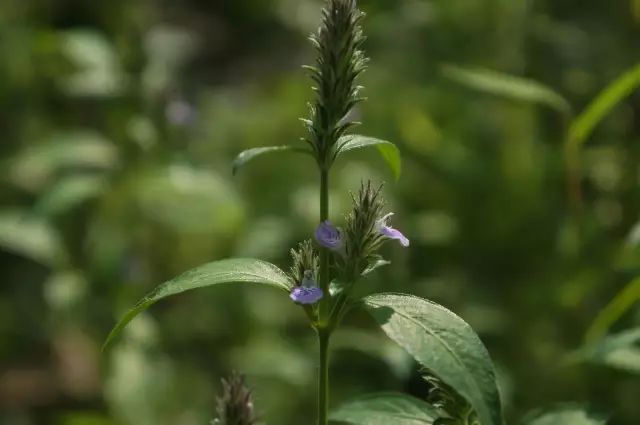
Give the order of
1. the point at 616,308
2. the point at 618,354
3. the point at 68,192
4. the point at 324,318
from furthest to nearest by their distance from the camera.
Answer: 1. the point at 68,192
2. the point at 616,308
3. the point at 618,354
4. the point at 324,318

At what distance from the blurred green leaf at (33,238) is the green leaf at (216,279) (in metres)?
1.75

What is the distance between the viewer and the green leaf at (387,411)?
1117 mm

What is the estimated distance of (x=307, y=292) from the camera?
978 millimetres

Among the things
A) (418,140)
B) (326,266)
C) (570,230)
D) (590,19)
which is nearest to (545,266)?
(570,230)

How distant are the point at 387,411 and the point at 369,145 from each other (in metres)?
0.33

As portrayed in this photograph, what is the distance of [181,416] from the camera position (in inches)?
101

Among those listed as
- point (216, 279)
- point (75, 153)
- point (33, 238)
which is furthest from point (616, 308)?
point (33, 238)

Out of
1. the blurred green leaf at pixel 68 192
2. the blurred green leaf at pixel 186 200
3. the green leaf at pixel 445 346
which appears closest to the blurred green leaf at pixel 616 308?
the green leaf at pixel 445 346

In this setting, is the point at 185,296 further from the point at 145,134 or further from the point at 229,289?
the point at 145,134

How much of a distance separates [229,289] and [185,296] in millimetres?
516

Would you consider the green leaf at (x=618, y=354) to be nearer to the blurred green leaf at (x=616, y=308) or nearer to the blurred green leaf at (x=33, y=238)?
the blurred green leaf at (x=616, y=308)

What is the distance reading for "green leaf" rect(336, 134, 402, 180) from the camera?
104 cm

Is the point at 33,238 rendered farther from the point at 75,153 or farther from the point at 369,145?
the point at 369,145

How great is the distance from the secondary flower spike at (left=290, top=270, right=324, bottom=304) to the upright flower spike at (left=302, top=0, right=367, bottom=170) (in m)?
0.12
